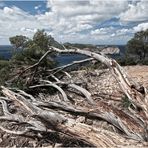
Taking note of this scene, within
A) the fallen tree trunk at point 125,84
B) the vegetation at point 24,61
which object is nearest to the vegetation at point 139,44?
the vegetation at point 24,61

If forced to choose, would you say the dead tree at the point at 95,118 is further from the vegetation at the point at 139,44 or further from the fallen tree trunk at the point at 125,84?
the vegetation at the point at 139,44

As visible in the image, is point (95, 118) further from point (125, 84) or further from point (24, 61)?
point (24, 61)

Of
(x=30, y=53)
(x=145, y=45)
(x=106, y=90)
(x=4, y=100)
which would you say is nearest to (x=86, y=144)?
(x=4, y=100)

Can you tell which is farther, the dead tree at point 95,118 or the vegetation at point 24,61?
the vegetation at point 24,61

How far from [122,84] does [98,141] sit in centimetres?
158

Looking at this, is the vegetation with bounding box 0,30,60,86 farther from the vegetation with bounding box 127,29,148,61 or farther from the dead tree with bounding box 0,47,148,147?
the vegetation with bounding box 127,29,148,61

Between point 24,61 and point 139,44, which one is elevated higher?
point 24,61

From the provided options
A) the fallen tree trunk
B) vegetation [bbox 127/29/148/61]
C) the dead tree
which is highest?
the fallen tree trunk

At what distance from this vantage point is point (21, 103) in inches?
308

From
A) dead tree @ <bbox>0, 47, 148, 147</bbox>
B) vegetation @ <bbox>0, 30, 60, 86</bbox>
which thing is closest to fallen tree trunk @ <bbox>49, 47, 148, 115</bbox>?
dead tree @ <bbox>0, 47, 148, 147</bbox>

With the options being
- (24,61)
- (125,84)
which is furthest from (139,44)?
(125,84)

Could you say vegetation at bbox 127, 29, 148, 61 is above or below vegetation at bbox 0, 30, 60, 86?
below

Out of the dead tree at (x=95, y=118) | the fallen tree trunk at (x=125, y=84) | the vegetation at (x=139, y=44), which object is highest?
the fallen tree trunk at (x=125, y=84)

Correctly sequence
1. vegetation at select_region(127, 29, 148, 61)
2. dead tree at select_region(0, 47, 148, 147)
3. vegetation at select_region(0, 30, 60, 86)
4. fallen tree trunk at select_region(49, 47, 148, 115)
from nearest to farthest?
dead tree at select_region(0, 47, 148, 147) < fallen tree trunk at select_region(49, 47, 148, 115) < vegetation at select_region(0, 30, 60, 86) < vegetation at select_region(127, 29, 148, 61)
